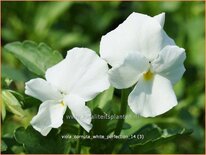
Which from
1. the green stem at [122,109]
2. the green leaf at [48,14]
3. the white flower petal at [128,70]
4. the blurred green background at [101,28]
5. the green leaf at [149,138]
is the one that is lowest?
the blurred green background at [101,28]

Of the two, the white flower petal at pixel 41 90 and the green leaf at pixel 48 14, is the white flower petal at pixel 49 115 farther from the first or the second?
the green leaf at pixel 48 14

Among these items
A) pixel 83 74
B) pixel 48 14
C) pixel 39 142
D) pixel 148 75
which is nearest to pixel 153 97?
pixel 148 75

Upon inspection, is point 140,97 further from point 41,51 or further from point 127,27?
point 41,51

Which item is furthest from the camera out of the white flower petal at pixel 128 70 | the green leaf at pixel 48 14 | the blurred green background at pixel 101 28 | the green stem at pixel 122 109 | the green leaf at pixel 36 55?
the green leaf at pixel 48 14

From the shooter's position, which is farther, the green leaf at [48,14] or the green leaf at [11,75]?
the green leaf at [48,14]

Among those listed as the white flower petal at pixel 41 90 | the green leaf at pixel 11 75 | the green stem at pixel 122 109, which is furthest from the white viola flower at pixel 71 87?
the green leaf at pixel 11 75

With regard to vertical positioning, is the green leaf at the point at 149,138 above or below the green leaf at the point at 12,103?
below

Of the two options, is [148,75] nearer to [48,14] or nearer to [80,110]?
[80,110]

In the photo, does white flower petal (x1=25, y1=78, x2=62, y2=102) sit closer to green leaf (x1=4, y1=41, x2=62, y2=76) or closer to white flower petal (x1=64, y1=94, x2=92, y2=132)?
white flower petal (x1=64, y1=94, x2=92, y2=132)

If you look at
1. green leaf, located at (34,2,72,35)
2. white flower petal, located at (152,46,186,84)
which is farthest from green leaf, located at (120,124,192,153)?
green leaf, located at (34,2,72,35)

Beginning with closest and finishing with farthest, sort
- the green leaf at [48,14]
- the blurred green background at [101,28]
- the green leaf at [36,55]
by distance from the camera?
the green leaf at [36,55] → the blurred green background at [101,28] → the green leaf at [48,14]
